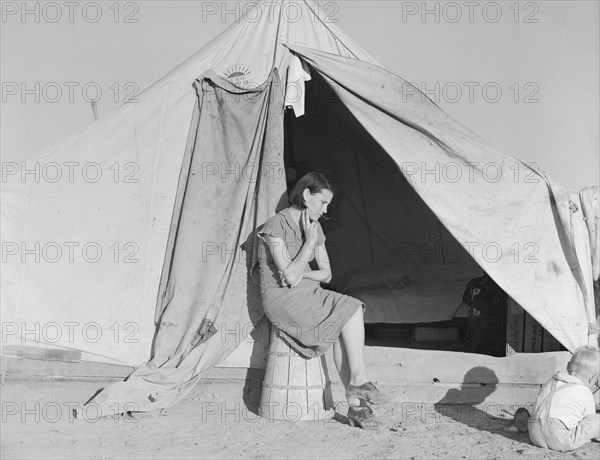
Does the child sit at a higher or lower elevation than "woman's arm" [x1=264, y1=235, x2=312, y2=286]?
lower

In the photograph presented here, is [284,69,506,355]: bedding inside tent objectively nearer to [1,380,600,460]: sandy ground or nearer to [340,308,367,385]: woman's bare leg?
[340,308,367,385]: woman's bare leg

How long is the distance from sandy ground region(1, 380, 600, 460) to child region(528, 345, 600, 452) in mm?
90

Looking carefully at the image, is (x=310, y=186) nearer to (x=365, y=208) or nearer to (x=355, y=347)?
(x=355, y=347)

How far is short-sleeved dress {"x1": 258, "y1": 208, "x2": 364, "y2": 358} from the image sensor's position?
3664 millimetres

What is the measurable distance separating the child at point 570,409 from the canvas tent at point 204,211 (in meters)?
0.55

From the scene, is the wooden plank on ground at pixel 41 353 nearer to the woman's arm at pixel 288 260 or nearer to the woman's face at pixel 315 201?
the woman's arm at pixel 288 260

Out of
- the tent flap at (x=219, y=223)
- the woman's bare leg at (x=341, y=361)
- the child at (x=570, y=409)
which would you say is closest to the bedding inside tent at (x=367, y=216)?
the tent flap at (x=219, y=223)

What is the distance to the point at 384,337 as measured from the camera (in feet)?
15.6

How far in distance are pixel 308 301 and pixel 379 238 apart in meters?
2.43

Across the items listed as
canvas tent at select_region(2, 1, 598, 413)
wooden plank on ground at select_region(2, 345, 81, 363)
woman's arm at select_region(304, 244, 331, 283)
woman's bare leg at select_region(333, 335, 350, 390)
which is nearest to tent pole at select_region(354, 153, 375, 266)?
canvas tent at select_region(2, 1, 598, 413)

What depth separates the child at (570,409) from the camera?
317 centimetres

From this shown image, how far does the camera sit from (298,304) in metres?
3.71

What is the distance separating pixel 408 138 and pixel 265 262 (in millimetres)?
958

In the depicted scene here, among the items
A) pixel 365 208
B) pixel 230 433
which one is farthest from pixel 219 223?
pixel 365 208
